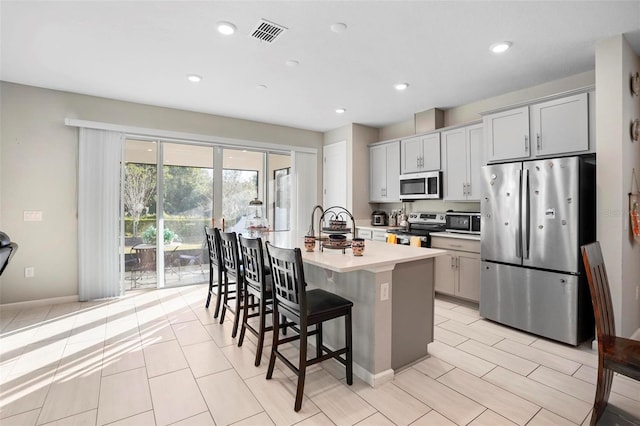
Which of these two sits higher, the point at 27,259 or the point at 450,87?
the point at 450,87

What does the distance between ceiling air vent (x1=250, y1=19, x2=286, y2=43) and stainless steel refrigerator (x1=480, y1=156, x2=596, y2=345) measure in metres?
2.55

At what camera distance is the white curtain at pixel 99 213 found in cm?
403

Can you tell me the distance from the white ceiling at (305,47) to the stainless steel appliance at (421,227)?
1726mm

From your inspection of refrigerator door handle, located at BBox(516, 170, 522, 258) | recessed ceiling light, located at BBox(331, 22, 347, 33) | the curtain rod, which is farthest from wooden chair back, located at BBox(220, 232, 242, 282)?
refrigerator door handle, located at BBox(516, 170, 522, 258)

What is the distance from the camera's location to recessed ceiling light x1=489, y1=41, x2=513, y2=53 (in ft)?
9.06

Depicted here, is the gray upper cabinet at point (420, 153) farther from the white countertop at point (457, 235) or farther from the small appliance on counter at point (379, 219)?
the white countertop at point (457, 235)

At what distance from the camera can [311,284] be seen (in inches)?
115

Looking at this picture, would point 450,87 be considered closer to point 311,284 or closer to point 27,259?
point 311,284

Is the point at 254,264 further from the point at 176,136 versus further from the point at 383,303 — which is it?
the point at 176,136

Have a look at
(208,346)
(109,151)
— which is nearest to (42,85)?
(109,151)

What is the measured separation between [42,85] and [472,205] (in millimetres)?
5761

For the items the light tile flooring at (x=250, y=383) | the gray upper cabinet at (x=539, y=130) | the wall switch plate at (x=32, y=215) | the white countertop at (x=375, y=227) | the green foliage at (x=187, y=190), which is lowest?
the light tile flooring at (x=250, y=383)

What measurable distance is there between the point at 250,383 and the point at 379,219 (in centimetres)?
390

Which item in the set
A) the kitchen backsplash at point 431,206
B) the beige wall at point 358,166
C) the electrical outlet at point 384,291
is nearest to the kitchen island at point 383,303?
the electrical outlet at point 384,291
